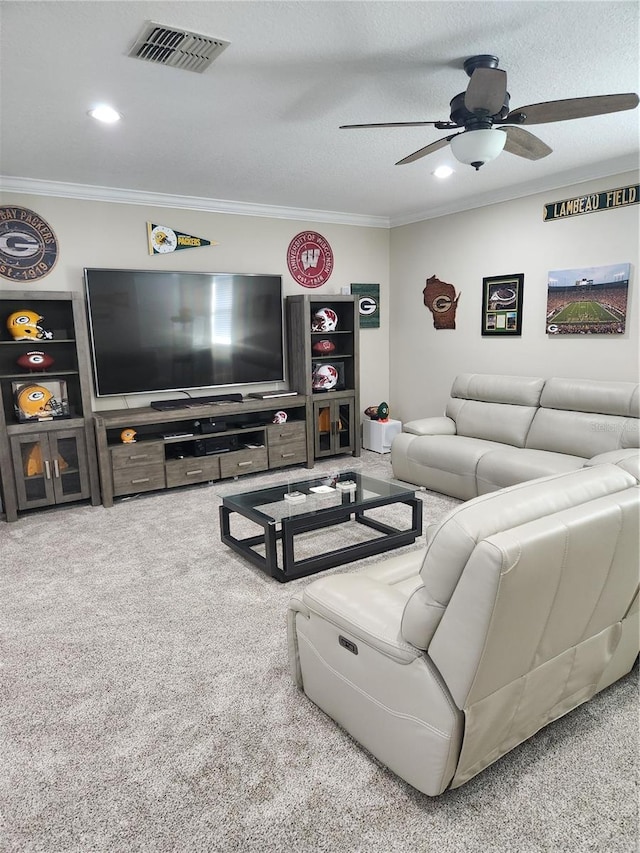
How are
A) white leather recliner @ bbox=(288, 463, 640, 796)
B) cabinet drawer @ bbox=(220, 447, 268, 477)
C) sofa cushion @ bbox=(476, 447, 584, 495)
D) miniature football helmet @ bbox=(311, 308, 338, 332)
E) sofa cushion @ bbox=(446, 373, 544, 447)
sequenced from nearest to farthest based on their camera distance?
1. white leather recliner @ bbox=(288, 463, 640, 796)
2. sofa cushion @ bbox=(476, 447, 584, 495)
3. sofa cushion @ bbox=(446, 373, 544, 447)
4. cabinet drawer @ bbox=(220, 447, 268, 477)
5. miniature football helmet @ bbox=(311, 308, 338, 332)

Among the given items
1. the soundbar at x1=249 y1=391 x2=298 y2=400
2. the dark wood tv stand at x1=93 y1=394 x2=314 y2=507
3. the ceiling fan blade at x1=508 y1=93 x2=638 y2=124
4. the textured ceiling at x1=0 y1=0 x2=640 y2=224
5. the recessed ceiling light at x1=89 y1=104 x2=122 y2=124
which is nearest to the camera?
the textured ceiling at x1=0 y1=0 x2=640 y2=224

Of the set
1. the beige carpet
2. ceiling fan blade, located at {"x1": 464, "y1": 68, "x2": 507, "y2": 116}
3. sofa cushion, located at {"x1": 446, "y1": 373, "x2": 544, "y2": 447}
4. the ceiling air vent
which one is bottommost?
the beige carpet

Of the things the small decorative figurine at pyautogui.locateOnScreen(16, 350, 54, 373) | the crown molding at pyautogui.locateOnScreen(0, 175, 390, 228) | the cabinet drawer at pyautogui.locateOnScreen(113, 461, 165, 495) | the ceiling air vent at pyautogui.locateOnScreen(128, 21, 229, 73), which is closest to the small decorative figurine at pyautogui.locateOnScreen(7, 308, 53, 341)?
the small decorative figurine at pyautogui.locateOnScreen(16, 350, 54, 373)

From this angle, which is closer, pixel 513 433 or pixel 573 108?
pixel 573 108

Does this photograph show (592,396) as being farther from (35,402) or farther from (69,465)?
(35,402)

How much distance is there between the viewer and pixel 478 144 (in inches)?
95.7

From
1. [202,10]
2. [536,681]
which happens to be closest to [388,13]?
[202,10]

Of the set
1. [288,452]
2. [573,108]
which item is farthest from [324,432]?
[573,108]

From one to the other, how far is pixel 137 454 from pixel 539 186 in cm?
402

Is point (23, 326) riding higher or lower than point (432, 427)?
higher

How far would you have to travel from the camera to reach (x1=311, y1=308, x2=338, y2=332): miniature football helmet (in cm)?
540

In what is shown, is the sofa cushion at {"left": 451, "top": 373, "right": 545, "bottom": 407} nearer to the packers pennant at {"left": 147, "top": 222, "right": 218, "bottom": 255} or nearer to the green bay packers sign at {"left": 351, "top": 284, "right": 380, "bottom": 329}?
the green bay packers sign at {"left": 351, "top": 284, "right": 380, "bottom": 329}

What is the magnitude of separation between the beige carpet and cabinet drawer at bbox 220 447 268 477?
1992 mm

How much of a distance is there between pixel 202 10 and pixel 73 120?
1.34m
